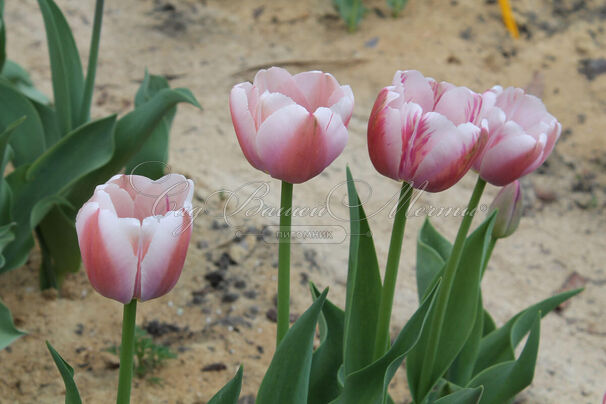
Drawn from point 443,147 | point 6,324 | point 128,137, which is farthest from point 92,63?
point 443,147

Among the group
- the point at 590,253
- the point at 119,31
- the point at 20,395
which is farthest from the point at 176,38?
the point at 20,395

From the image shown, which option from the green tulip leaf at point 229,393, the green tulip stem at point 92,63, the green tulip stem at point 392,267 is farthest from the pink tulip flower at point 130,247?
the green tulip stem at point 92,63

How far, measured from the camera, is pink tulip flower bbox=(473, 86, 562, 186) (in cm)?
111

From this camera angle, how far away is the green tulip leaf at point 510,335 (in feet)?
4.99

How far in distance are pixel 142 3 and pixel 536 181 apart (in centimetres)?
255

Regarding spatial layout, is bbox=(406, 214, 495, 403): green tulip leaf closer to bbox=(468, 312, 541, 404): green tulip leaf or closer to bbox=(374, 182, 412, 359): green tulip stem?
bbox=(468, 312, 541, 404): green tulip leaf

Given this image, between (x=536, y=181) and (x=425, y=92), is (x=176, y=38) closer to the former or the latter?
(x=536, y=181)

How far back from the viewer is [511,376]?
137 cm

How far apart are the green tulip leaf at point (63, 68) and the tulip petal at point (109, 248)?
1.17 m

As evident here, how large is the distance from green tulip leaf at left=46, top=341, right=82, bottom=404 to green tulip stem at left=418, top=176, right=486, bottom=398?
2.14 feet

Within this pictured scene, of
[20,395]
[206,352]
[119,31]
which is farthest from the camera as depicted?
[119,31]

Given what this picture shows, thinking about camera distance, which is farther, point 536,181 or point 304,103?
point 536,181

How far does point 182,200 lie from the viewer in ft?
3.09

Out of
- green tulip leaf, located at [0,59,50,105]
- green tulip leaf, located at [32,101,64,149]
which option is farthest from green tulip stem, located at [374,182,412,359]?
green tulip leaf, located at [0,59,50,105]
